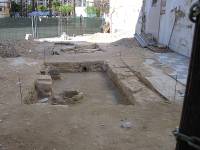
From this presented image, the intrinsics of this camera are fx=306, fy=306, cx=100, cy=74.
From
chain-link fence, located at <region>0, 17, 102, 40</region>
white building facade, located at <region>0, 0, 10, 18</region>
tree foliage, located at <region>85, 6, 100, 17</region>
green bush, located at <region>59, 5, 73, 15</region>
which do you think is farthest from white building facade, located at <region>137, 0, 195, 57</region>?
green bush, located at <region>59, 5, 73, 15</region>

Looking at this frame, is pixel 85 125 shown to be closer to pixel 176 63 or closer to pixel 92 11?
pixel 176 63

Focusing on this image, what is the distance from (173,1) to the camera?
521 inches

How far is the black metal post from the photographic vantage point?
1.20m

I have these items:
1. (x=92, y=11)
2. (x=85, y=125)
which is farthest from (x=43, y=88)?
(x=92, y=11)

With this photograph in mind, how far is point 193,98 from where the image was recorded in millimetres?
1233

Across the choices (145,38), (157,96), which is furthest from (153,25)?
(157,96)

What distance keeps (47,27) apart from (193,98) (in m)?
20.2

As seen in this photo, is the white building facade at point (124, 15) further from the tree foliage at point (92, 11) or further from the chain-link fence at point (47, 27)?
the tree foliage at point (92, 11)

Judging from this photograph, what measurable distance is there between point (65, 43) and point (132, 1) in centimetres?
711

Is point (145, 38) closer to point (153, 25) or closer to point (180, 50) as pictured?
point (153, 25)

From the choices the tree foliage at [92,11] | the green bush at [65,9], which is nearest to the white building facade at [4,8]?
the green bush at [65,9]

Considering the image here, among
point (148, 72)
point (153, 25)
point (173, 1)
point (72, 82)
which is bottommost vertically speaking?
point (72, 82)

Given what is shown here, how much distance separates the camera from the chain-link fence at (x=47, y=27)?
62.5 feet

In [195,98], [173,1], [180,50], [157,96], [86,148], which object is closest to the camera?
[195,98]
